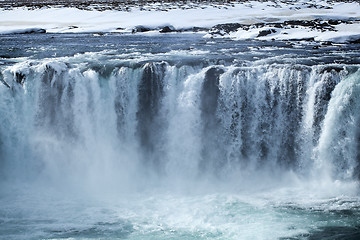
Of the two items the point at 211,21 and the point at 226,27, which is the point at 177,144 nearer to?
the point at 226,27

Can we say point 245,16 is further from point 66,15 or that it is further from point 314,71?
point 314,71

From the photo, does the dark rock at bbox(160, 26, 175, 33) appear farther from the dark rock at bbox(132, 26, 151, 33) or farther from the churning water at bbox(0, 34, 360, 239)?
the churning water at bbox(0, 34, 360, 239)

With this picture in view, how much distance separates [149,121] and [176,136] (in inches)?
35.0

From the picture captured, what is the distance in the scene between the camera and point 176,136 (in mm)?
12555

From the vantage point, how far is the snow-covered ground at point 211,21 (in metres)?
20.5

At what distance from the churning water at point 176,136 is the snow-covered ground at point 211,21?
22.9ft

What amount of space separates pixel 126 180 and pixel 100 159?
1.05 metres

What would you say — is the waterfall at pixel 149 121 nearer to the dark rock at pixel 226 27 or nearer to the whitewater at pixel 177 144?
the whitewater at pixel 177 144

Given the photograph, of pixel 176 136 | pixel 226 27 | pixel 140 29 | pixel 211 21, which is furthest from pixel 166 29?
pixel 176 136

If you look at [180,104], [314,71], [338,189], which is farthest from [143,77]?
[338,189]

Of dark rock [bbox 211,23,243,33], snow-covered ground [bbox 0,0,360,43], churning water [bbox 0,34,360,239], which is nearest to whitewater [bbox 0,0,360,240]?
churning water [bbox 0,34,360,239]

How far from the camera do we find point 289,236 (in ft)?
28.6

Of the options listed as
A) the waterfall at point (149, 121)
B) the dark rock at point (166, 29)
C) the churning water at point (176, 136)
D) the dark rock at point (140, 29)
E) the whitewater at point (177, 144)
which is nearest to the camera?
the whitewater at point (177, 144)

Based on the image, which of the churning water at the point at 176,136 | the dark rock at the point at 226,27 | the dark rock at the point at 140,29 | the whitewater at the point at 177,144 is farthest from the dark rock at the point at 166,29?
the churning water at the point at 176,136
